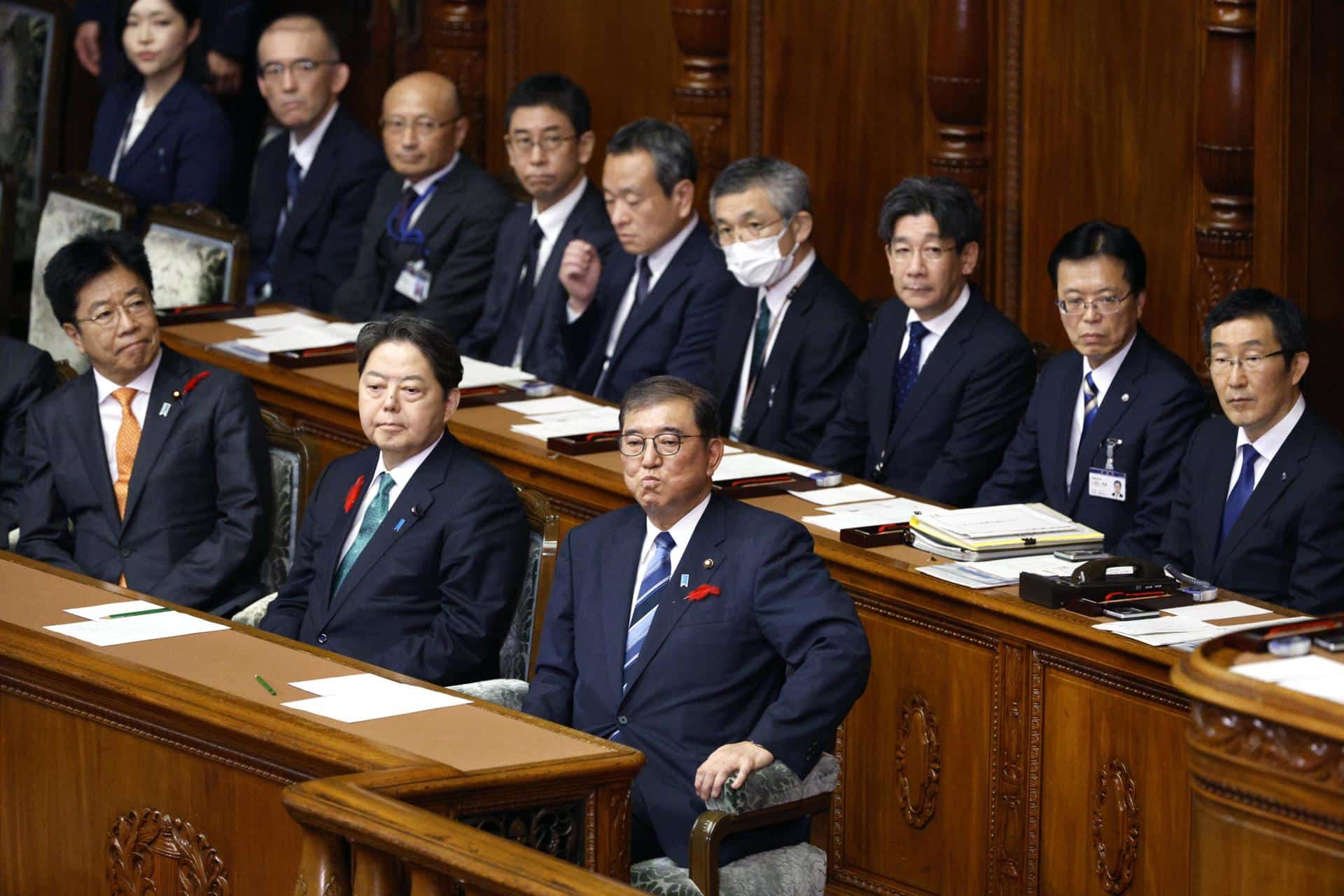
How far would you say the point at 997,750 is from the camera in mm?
4160

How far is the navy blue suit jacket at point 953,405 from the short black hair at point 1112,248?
376 millimetres

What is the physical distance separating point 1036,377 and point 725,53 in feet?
6.62

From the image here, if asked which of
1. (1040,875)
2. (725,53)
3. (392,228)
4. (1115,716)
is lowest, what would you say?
(1040,875)

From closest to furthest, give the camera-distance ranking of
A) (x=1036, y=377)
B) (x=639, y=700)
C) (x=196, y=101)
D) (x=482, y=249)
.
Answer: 1. (x=639, y=700)
2. (x=1036, y=377)
3. (x=482, y=249)
4. (x=196, y=101)

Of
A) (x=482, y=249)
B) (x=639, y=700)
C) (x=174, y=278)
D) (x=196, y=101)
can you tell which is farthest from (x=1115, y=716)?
(x=196, y=101)

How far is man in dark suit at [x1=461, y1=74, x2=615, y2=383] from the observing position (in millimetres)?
6355

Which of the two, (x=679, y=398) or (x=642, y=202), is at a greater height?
(x=642, y=202)

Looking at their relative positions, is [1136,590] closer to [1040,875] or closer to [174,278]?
[1040,875]

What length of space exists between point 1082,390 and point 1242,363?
0.62 meters

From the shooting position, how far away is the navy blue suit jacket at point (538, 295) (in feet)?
20.8

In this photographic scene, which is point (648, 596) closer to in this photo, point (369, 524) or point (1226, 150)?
point (369, 524)

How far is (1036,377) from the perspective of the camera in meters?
5.33

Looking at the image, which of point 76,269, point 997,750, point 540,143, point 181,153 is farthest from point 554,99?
point 997,750

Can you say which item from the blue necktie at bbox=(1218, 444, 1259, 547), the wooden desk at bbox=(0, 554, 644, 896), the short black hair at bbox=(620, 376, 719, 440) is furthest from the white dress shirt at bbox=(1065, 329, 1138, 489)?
the wooden desk at bbox=(0, 554, 644, 896)
